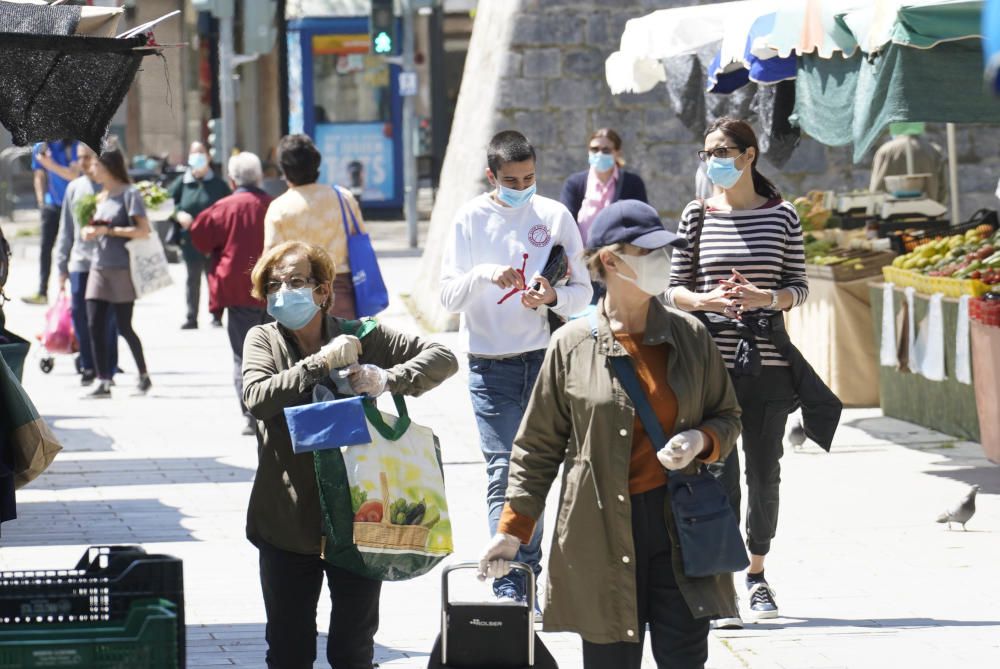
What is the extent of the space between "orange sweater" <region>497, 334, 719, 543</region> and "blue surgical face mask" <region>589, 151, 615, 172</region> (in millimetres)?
6917

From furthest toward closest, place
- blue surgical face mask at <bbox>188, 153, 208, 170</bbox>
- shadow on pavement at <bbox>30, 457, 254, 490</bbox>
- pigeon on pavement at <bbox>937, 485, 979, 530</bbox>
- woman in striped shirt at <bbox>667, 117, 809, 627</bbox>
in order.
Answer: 1. blue surgical face mask at <bbox>188, 153, 208, 170</bbox>
2. shadow on pavement at <bbox>30, 457, 254, 490</bbox>
3. pigeon on pavement at <bbox>937, 485, 979, 530</bbox>
4. woman in striped shirt at <bbox>667, 117, 809, 627</bbox>

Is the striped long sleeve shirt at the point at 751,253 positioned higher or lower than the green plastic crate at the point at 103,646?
higher

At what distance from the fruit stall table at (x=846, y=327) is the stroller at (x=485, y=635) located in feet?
25.1

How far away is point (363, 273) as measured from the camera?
9273 mm

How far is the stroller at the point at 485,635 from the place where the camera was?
440 centimetres

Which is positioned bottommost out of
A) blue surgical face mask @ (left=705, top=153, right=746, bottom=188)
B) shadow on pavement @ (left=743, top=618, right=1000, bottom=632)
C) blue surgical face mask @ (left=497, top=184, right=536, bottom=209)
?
shadow on pavement @ (left=743, top=618, right=1000, bottom=632)

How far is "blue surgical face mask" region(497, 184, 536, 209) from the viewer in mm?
6785

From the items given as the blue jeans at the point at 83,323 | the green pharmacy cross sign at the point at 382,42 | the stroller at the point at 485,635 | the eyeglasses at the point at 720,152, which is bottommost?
the blue jeans at the point at 83,323

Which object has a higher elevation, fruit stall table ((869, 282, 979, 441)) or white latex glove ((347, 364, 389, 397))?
white latex glove ((347, 364, 389, 397))

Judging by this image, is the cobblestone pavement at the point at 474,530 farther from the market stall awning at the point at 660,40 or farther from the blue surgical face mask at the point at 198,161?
the blue surgical face mask at the point at 198,161

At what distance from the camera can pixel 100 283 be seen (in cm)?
1273

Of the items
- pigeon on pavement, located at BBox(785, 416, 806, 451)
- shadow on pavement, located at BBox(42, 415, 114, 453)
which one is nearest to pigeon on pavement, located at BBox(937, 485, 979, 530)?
pigeon on pavement, located at BBox(785, 416, 806, 451)

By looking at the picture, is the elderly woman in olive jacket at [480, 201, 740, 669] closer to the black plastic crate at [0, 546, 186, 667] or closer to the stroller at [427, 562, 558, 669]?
the stroller at [427, 562, 558, 669]

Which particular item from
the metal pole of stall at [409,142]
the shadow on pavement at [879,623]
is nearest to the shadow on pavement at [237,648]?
the shadow on pavement at [879,623]
